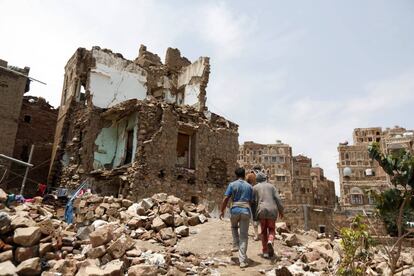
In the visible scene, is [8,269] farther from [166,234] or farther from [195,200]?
[195,200]

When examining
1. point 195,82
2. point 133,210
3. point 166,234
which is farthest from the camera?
point 195,82

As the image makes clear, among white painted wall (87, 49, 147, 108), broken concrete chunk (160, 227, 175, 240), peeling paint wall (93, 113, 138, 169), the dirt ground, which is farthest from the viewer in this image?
white painted wall (87, 49, 147, 108)

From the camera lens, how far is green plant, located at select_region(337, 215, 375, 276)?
5716 millimetres

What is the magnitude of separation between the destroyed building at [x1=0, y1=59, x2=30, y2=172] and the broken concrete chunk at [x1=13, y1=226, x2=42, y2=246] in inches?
523

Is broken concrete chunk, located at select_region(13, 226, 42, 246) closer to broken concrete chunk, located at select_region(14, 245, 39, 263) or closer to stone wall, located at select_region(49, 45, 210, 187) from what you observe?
broken concrete chunk, located at select_region(14, 245, 39, 263)

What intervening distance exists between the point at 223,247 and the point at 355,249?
112 inches

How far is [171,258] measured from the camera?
6727 millimetres

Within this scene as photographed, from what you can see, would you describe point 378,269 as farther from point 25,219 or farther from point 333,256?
point 25,219

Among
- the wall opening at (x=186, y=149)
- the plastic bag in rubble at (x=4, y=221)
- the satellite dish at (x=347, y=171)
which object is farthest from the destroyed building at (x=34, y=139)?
the satellite dish at (x=347, y=171)

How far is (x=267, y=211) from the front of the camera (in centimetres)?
700

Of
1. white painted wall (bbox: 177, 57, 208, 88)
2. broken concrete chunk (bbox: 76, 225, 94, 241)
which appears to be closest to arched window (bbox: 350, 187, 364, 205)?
white painted wall (bbox: 177, 57, 208, 88)

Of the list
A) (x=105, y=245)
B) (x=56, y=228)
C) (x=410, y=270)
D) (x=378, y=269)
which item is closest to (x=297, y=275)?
(x=378, y=269)

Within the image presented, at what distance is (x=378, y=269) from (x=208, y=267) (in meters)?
3.08

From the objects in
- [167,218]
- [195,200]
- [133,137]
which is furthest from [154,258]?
[133,137]
